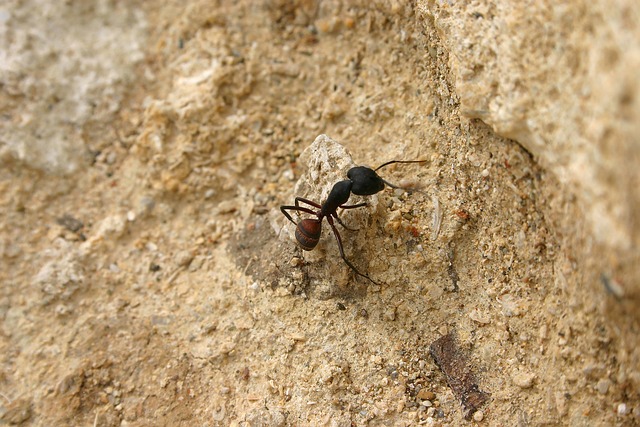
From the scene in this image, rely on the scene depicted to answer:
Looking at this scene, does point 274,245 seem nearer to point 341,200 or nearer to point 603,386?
point 341,200

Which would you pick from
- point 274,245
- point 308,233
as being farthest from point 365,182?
point 274,245

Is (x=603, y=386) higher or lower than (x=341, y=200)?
lower

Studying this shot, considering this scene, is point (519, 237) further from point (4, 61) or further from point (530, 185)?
point (4, 61)

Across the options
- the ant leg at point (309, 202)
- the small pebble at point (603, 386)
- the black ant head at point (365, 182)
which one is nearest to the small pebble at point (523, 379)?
Result: the small pebble at point (603, 386)

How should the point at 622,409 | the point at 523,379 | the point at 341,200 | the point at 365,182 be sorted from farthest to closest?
1. the point at 341,200
2. the point at 365,182
3. the point at 523,379
4. the point at 622,409

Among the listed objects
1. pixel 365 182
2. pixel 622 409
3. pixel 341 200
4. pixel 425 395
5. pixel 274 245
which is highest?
pixel 365 182

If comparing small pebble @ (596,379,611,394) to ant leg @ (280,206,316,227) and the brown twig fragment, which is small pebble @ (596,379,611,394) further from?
ant leg @ (280,206,316,227)

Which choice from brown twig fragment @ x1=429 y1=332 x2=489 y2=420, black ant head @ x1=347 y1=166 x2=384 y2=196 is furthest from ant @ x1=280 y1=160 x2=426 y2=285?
brown twig fragment @ x1=429 y1=332 x2=489 y2=420
